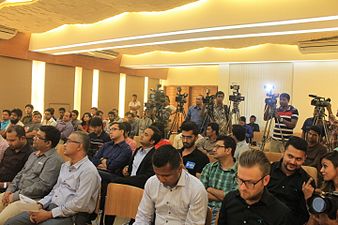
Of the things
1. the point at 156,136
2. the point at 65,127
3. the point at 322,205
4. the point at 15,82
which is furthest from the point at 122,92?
the point at 322,205

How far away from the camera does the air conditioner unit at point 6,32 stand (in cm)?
838

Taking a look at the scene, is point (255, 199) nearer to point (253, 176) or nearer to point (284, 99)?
point (253, 176)

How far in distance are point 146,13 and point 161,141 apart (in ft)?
11.6

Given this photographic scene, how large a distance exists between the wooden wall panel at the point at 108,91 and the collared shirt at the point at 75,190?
931cm

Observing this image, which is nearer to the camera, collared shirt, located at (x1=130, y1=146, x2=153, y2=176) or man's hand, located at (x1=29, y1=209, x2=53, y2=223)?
man's hand, located at (x1=29, y1=209, x2=53, y2=223)

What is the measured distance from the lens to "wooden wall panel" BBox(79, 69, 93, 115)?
37.8 feet

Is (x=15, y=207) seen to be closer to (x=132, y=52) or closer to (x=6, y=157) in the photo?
(x=6, y=157)

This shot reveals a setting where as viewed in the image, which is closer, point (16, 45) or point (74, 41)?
point (74, 41)

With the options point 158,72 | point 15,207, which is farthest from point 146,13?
point 158,72

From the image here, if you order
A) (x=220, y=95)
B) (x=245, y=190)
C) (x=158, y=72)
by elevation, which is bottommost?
(x=245, y=190)

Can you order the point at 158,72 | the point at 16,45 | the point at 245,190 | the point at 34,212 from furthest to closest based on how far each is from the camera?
the point at 158,72, the point at 16,45, the point at 34,212, the point at 245,190

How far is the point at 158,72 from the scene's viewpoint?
14.6m

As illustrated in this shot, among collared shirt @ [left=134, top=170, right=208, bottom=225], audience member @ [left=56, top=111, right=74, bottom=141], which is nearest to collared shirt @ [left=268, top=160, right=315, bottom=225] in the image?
collared shirt @ [left=134, top=170, right=208, bottom=225]

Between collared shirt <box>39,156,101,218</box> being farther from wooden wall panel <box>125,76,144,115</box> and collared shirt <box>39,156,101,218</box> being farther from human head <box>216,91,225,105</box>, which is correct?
wooden wall panel <box>125,76,144,115</box>
